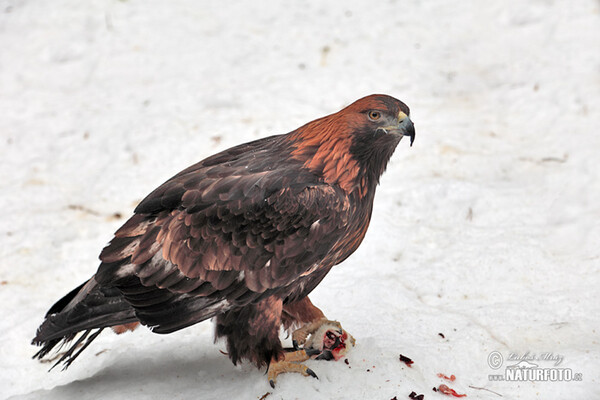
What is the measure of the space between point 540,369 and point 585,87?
3.85 metres

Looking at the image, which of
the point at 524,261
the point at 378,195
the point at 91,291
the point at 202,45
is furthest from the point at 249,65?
the point at 91,291

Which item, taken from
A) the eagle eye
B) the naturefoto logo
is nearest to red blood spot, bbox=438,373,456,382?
the naturefoto logo

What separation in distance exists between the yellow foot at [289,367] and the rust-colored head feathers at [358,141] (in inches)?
42.2

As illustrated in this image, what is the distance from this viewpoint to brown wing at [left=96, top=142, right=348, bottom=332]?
3.75 m

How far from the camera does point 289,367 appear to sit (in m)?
4.06

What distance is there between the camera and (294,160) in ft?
13.1

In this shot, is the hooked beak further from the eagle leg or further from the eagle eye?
the eagle leg

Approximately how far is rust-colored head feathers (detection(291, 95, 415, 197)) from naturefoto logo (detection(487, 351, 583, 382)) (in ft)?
4.86

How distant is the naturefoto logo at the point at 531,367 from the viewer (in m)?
4.18

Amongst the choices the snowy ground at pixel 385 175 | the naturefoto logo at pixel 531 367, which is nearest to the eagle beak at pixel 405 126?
the snowy ground at pixel 385 175

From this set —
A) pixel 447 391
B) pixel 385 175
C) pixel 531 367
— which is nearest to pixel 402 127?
pixel 447 391

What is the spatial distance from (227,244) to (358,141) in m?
0.95

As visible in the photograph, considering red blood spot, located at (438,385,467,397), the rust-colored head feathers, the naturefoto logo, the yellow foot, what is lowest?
the naturefoto logo

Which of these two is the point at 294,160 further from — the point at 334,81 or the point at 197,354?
the point at 334,81
